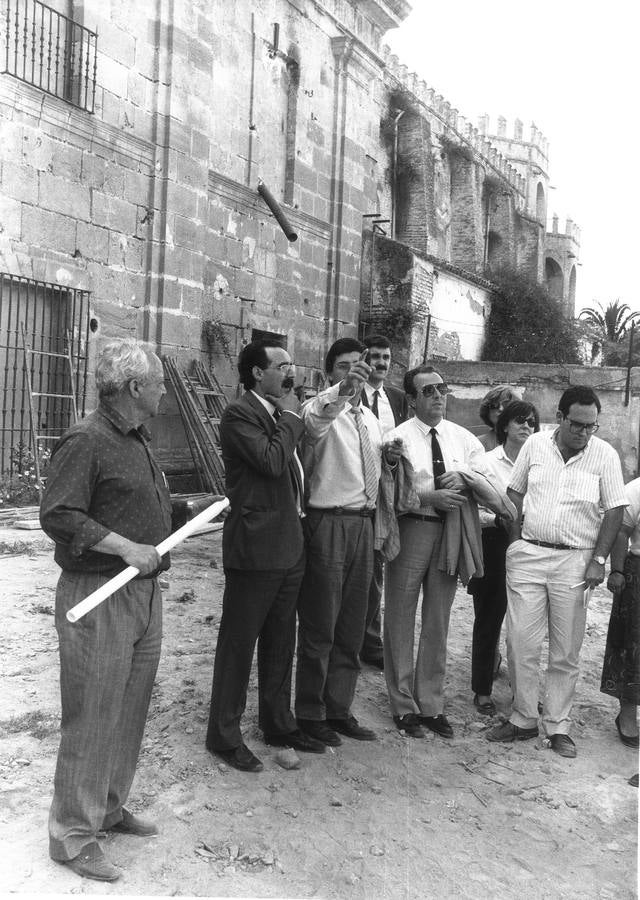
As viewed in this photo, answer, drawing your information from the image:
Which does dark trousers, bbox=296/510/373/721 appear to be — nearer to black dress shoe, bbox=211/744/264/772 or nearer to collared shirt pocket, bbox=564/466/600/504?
black dress shoe, bbox=211/744/264/772

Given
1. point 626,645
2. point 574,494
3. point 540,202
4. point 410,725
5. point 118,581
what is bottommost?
point 410,725

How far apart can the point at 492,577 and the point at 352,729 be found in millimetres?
1324

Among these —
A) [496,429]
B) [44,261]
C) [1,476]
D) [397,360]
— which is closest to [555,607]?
[496,429]

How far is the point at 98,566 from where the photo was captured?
9.71 feet

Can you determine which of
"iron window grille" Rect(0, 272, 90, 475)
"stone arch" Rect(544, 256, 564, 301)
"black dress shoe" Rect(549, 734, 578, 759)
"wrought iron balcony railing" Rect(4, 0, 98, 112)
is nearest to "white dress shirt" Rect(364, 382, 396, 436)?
"black dress shoe" Rect(549, 734, 578, 759)

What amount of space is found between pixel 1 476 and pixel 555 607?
633 centimetres

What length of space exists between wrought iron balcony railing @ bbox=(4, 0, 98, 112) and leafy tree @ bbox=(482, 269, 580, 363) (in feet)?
44.9

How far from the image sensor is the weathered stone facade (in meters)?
9.44

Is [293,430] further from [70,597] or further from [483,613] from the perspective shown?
[483,613]

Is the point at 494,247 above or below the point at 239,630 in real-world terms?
above

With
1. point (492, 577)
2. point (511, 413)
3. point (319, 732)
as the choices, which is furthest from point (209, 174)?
point (319, 732)

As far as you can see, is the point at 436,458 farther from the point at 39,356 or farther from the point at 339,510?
the point at 39,356

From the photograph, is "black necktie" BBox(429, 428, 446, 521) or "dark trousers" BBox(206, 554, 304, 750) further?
"black necktie" BBox(429, 428, 446, 521)

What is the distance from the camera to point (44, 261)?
9.36m
